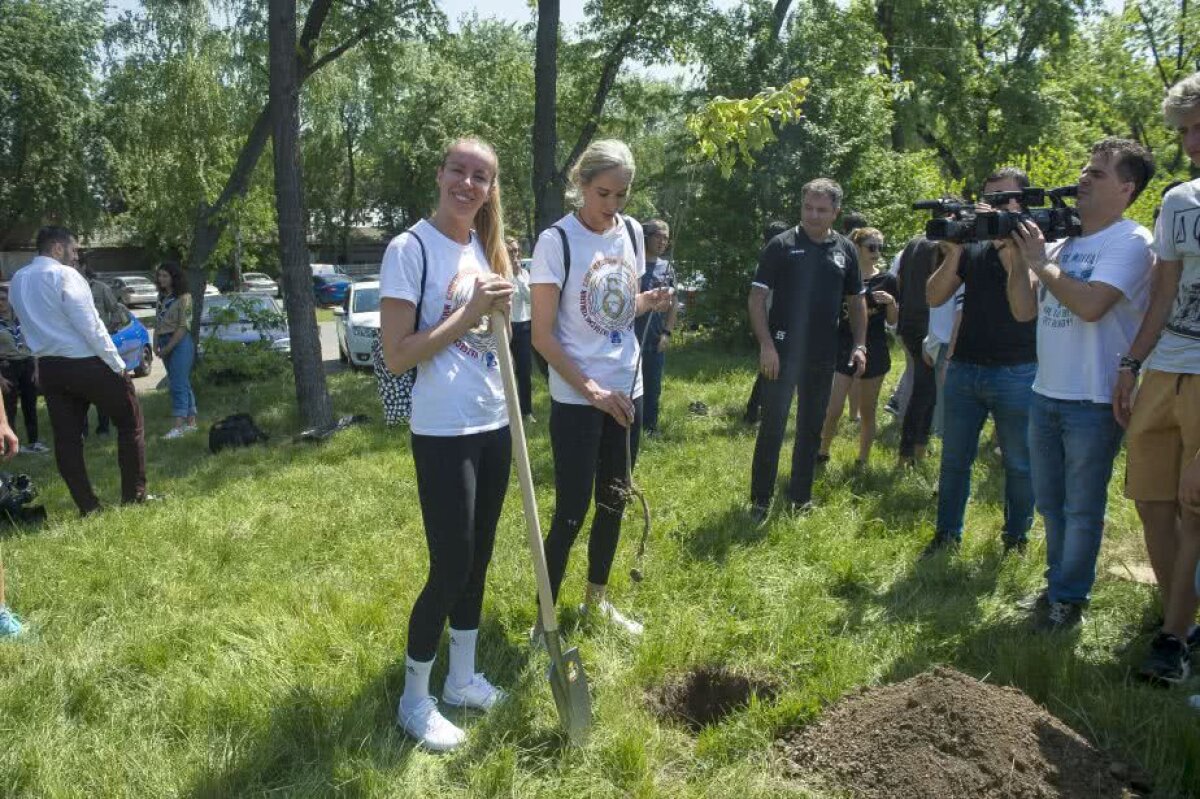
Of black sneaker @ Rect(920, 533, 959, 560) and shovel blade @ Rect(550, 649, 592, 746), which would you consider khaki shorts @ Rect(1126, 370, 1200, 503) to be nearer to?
black sneaker @ Rect(920, 533, 959, 560)

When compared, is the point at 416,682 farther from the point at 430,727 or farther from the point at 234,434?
the point at 234,434

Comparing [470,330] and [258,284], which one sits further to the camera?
[258,284]

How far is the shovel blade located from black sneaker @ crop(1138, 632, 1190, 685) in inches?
83.0

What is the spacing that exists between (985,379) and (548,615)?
265 centimetres

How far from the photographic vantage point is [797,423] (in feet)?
17.1

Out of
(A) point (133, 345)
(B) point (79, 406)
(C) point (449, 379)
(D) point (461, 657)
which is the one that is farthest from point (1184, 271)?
(A) point (133, 345)

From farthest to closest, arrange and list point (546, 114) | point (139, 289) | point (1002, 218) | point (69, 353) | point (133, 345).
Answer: point (139, 289), point (546, 114), point (133, 345), point (69, 353), point (1002, 218)

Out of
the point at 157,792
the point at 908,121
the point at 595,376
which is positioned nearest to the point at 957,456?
the point at 595,376

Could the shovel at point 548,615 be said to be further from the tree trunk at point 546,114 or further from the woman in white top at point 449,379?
the tree trunk at point 546,114

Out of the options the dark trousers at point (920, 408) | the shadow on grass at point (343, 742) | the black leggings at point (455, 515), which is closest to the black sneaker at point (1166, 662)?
the shadow on grass at point (343, 742)

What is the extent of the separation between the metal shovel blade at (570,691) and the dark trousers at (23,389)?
8.01 meters

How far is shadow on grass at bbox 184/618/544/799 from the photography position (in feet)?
9.15

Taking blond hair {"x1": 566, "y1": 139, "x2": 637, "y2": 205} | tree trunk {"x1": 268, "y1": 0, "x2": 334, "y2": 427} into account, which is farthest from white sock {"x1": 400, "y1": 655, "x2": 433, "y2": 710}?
tree trunk {"x1": 268, "y1": 0, "x2": 334, "y2": 427}

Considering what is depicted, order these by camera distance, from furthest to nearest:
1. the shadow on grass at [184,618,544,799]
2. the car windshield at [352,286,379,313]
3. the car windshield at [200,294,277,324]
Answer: the car windshield at [352,286,379,313] → the car windshield at [200,294,277,324] → the shadow on grass at [184,618,544,799]
